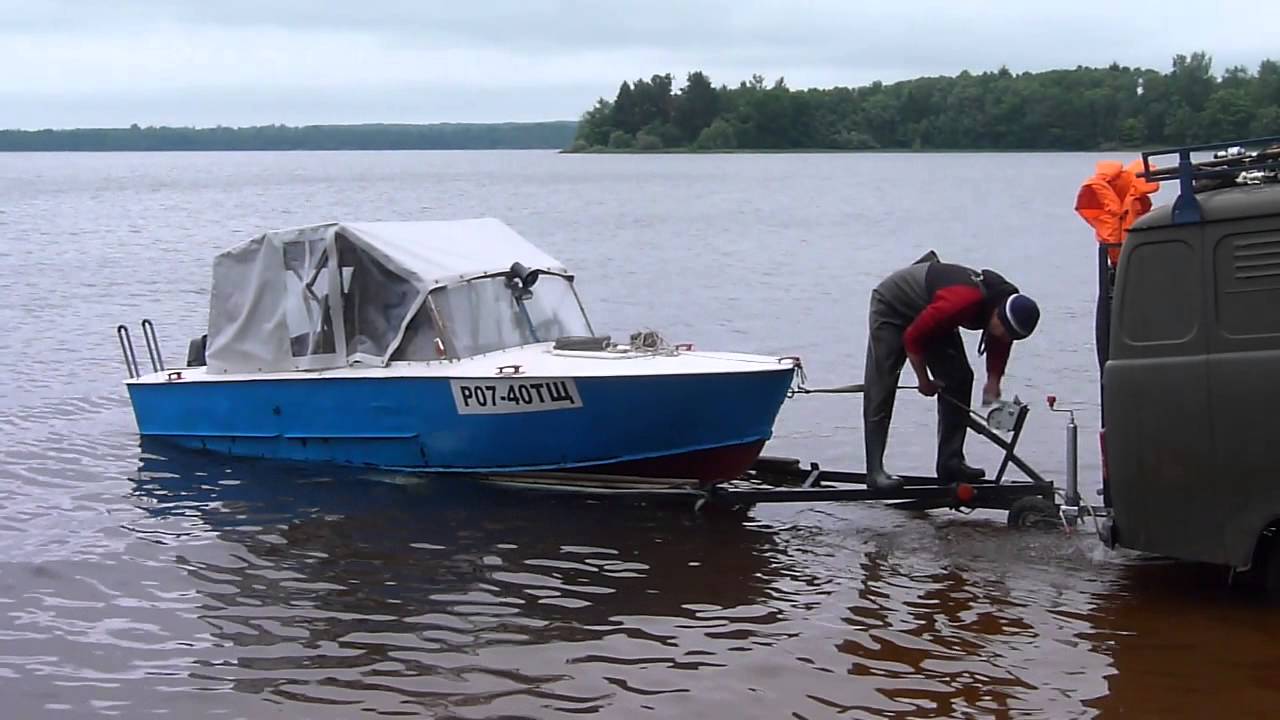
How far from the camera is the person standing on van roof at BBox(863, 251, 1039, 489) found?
1044 centimetres

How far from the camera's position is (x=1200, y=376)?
8.25 meters

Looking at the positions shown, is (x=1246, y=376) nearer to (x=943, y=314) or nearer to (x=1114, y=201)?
(x=1114, y=201)

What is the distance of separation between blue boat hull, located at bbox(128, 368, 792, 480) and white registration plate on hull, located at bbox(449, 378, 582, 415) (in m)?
0.02

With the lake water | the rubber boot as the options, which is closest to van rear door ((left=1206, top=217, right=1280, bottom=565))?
the lake water

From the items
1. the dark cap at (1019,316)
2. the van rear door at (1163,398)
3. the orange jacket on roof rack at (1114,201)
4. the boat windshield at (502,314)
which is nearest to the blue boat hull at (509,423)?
the boat windshield at (502,314)

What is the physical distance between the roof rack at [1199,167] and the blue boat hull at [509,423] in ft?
12.3

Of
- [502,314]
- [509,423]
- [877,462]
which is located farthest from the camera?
[502,314]

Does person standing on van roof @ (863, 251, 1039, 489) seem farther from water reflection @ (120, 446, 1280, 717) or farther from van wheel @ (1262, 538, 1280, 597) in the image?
van wheel @ (1262, 538, 1280, 597)

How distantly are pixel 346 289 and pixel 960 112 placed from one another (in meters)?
119

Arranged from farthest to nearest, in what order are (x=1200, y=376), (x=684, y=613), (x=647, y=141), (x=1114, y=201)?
(x=647, y=141)
(x=1114, y=201)
(x=684, y=613)
(x=1200, y=376)

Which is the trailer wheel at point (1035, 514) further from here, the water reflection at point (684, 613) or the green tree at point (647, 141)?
the green tree at point (647, 141)

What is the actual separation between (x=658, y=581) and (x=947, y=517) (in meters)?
2.59

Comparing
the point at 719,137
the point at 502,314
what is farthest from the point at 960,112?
the point at 502,314

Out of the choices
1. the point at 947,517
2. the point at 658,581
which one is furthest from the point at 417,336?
the point at 947,517
